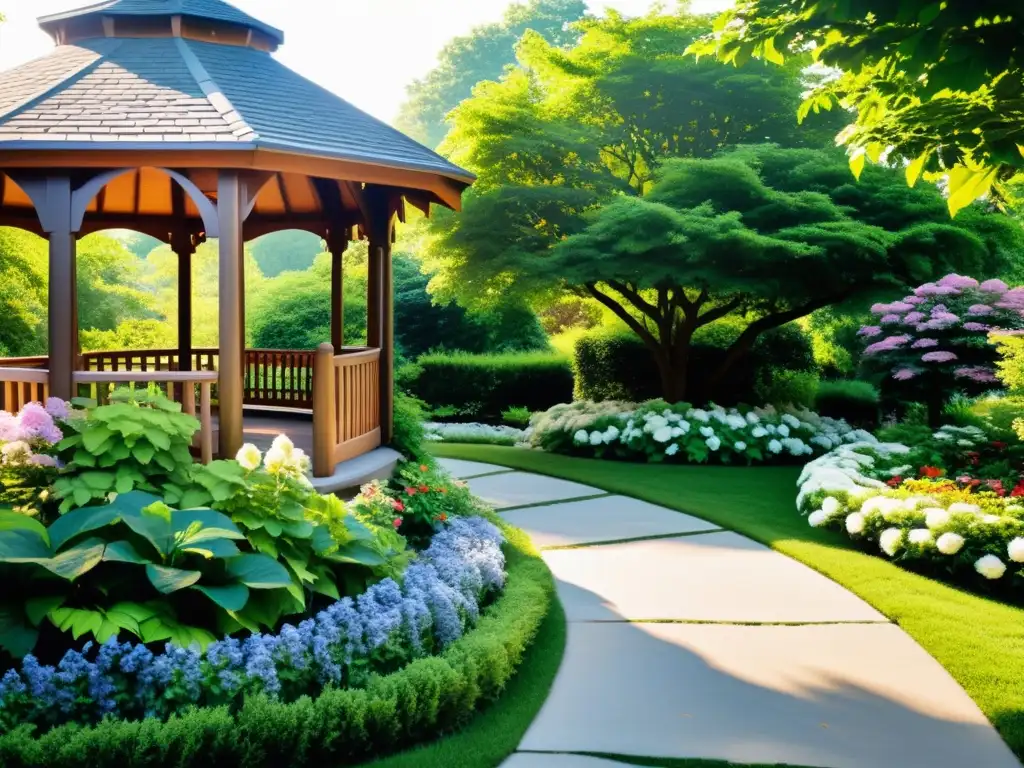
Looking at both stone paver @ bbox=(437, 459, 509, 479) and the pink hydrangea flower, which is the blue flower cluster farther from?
the pink hydrangea flower

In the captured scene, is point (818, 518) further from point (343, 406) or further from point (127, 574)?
point (127, 574)

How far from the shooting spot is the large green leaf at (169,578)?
166 inches

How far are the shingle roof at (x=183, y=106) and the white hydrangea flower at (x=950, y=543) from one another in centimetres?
443

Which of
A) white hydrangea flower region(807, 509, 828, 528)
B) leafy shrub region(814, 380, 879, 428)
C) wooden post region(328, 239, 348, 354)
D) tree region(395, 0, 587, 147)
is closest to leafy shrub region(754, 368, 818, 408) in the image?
leafy shrub region(814, 380, 879, 428)

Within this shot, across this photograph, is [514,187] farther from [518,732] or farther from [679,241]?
[518,732]

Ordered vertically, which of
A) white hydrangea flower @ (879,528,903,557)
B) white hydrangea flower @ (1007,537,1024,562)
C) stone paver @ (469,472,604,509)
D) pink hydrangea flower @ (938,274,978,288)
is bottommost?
stone paver @ (469,472,604,509)

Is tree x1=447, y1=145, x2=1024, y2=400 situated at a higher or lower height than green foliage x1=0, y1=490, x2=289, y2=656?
higher

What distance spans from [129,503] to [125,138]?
114 inches

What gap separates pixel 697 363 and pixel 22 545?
12353mm

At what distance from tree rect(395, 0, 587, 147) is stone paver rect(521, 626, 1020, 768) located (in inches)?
2099

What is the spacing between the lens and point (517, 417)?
62.4 feet

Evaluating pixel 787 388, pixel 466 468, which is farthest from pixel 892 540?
pixel 787 388

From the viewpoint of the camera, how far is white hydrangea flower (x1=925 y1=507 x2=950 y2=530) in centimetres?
718

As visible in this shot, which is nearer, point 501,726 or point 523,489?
point 501,726
